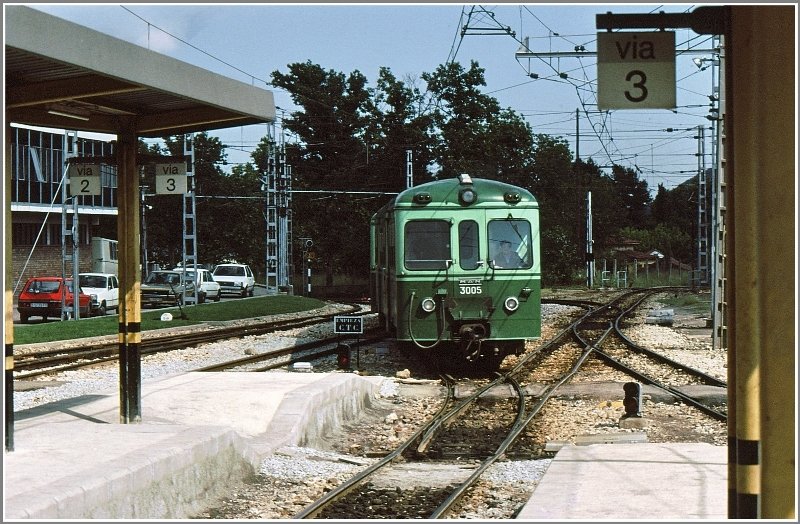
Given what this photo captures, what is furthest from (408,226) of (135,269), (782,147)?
(782,147)

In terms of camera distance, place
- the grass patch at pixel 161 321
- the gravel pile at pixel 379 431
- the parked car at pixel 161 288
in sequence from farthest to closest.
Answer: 1. the parked car at pixel 161 288
2. the grass patch at pixel 161 321
3. the gravel pile at pixel 379 431

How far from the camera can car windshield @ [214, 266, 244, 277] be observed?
55281 millimetres

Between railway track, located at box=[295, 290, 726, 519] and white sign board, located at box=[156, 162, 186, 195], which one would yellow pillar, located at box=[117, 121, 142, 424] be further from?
railway track, located at box=[295, 290, 726, 519]

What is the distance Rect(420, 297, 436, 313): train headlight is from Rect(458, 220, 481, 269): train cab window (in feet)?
2.42

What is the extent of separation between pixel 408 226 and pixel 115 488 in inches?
415

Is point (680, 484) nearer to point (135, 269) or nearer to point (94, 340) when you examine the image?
point (135, 269)

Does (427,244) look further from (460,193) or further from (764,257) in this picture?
(764,257)

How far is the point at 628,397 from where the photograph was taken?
37.9ft

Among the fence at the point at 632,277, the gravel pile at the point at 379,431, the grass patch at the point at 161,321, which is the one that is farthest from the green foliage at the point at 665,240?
the gravel pile at the point at 379,431

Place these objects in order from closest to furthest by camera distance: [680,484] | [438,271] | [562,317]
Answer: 1. [680,484]
2. [438,271]
3. [562,317]

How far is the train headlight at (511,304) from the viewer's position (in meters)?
16.5

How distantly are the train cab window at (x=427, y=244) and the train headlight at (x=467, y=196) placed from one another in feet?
1.44

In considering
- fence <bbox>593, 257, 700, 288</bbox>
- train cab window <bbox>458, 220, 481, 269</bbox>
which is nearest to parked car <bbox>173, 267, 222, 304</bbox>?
fence <bbox>593, 257, 700, 288</bbox>

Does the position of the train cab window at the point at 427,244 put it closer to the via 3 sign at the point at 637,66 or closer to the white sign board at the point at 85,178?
the white sign board at the point at 85,178
